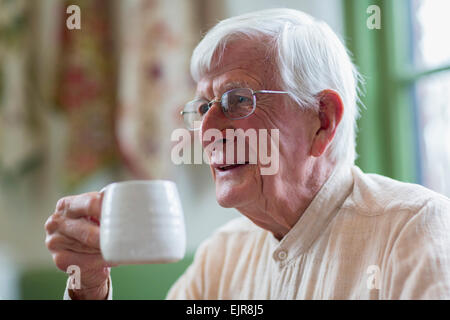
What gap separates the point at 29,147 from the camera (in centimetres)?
231

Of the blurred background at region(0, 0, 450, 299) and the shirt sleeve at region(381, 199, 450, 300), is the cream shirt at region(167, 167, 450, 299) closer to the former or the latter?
the shirt sleeve at region(381, 199, 450, 300)

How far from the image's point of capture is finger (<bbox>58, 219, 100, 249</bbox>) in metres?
0.92

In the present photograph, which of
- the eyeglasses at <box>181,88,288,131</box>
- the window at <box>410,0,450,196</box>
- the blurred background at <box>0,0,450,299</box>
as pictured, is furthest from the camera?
the blurred background at <box>0,0,450,299</box>

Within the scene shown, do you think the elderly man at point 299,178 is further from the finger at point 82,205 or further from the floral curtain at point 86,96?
the floral curtain at point 86,96

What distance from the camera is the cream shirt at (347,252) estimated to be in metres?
0.95

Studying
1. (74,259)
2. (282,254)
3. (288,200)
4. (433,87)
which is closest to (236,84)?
(288,200)

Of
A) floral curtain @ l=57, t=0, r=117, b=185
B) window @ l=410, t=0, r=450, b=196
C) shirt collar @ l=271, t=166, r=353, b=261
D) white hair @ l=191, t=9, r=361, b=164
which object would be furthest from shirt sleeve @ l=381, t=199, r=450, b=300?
floral curtain @ l=57, t=0, r=117, b=185

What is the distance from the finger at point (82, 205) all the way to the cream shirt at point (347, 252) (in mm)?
243

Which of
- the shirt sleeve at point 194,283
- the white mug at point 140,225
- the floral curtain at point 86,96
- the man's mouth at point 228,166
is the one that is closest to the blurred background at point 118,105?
the floral curtain at point 86,96

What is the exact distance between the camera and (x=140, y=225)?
0.82 m

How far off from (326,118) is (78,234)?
24.5 inches

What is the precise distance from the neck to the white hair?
77 millimetres

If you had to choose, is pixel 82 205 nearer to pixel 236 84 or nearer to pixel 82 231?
pixel 82 231

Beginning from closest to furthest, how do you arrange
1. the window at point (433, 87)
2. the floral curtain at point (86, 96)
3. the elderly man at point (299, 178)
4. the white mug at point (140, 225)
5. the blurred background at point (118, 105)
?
1. the white mug at point (140, 225)
2. the elderly man at point (299, 178)
3. the window at point (433, 87)
4. the blurred background at point (118, 105)
5. the floral curtain at point (86, 96)
